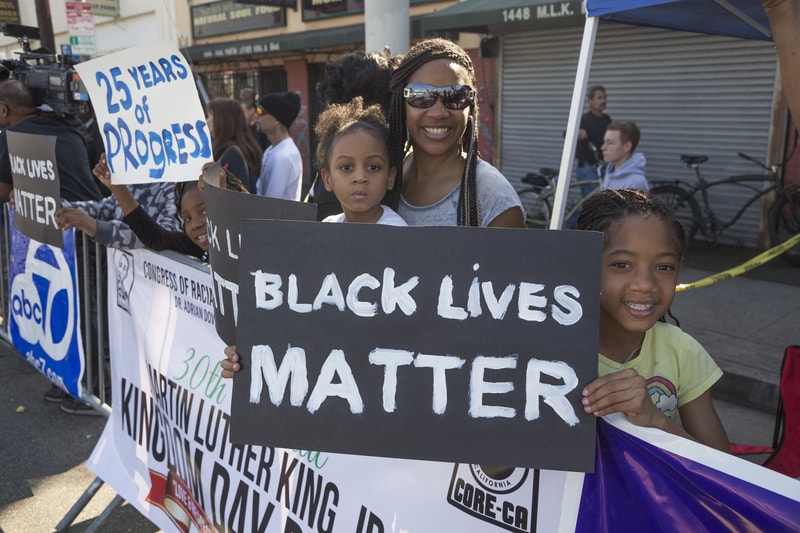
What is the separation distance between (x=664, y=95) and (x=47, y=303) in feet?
26.7

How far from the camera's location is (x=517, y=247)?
141 centimetres

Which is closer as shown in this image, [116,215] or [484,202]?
[484,202]

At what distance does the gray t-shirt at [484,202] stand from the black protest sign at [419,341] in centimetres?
75

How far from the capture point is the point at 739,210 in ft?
28.2

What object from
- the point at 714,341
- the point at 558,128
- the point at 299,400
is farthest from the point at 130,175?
the point at 558,128

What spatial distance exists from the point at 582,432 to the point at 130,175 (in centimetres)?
227

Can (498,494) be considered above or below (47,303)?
above

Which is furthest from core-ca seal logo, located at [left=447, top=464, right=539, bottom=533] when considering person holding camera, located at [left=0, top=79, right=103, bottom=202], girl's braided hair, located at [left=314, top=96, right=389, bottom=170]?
person holding camera, located at [left=0, top=79, right=103, bottom=202]

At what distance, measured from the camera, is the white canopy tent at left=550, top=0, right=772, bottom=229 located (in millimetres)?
3404

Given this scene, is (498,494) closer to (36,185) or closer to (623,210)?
(623,210)

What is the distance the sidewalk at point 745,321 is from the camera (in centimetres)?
469

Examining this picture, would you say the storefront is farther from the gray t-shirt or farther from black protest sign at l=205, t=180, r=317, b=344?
black protest sign at l=205, t=180, r=317, b=344

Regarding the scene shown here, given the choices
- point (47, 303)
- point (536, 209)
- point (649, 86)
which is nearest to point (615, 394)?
point (47, 303)

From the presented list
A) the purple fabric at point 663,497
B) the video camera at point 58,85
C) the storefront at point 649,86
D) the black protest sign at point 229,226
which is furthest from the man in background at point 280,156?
the storefront at point 649,86
